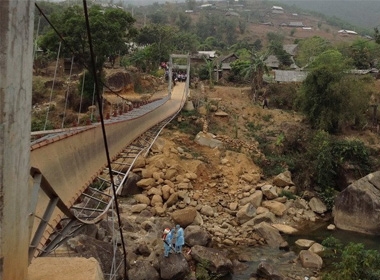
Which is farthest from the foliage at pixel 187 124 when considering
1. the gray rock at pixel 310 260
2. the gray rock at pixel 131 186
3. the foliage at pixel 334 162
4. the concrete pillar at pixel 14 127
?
the concrete pillar at pixel 14 127

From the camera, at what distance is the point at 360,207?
14359 millimetres

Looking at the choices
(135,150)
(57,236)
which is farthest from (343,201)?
(57,236)

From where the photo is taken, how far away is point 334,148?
17.2 m

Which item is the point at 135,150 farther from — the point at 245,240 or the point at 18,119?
the point at 18,119

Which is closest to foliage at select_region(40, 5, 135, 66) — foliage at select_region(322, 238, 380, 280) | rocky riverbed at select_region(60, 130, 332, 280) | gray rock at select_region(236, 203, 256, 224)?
rocky riverbed at select_region(60, 130, 332, 280)

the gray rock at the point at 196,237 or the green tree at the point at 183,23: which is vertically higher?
the green tree at the point at 183,23

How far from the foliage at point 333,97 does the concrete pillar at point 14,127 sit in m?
19.0

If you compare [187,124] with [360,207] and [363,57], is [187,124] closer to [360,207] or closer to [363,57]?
[360,207]

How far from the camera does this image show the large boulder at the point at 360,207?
46.3 feet

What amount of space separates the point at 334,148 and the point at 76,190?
504 inches

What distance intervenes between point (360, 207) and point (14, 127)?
13765mm

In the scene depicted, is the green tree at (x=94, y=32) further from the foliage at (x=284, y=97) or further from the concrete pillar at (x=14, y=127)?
the concrete pillar at (x=14, y=127)

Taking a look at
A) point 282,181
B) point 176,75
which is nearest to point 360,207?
point 282,181

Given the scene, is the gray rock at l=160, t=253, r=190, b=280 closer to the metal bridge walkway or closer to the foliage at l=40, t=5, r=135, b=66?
the metal bridge walkway
